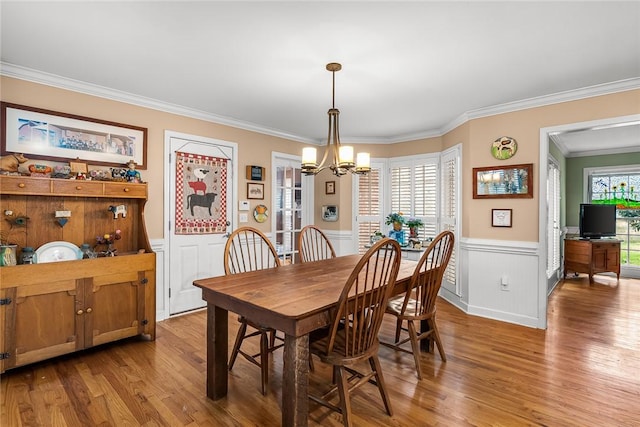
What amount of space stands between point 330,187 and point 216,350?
11.8 ft

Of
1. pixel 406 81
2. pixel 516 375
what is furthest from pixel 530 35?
pixel 516 375

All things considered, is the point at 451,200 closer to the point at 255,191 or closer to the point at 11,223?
the point at 255,191

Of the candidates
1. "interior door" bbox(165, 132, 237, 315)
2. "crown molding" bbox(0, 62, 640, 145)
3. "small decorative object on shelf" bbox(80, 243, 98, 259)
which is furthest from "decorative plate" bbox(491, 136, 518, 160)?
"small decorative object on shelf" bbox(80, 243, 98, 259)

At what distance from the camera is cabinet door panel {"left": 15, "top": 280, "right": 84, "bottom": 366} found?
7.86 feet

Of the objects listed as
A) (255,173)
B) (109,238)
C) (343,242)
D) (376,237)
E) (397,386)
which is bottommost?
(397,386)

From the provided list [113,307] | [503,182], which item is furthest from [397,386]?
[503,182]

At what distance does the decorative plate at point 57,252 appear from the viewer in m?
2.61

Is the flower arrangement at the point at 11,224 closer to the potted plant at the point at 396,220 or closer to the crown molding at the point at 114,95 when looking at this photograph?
the crown molding at the point at 114,95

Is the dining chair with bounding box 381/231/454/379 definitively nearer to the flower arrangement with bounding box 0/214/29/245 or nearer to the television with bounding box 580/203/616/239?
the flower arrangement with bounding box 0/214/29/245

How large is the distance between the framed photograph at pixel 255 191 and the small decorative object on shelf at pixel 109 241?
66.7 inches

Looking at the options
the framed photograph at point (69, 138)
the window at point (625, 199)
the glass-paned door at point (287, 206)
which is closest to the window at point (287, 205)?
the glass-paned door at point (287, 206)

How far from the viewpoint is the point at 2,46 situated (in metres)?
2.37

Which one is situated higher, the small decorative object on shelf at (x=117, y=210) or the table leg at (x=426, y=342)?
the small decorative object on shelf at (x=117, y=210)

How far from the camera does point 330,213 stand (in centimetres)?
532
